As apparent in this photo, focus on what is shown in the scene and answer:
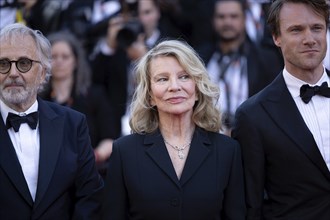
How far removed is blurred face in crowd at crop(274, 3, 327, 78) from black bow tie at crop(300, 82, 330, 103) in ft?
0.37

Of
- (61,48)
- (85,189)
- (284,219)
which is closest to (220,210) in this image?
(284,219)

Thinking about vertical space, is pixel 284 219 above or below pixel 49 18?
below

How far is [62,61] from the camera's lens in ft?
21.3

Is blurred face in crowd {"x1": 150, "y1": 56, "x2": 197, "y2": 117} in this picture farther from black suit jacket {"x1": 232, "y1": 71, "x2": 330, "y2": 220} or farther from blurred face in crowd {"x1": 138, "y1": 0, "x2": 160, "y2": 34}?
blurred face in crowd {"x1": 138, "y1": 0, "x2": 160, "y2": 34}

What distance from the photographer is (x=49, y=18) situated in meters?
6.94

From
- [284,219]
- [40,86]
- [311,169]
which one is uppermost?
[40,86]

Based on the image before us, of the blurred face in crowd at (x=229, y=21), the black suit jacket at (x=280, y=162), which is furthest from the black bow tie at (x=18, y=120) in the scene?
the blurred face in crowd at (x=229, y=21)

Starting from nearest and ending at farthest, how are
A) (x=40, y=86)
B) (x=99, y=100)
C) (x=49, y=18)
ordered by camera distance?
(x=40, y=86) → (x=99, y=100) → (x=49, y=18)

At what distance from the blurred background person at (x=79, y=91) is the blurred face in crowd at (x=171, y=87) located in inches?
82.3

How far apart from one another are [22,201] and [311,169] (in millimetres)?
1621

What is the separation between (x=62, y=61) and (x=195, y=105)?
8.59ft

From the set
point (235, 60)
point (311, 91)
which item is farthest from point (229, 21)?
point (311, 91)

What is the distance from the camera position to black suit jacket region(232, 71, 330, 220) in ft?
12.9

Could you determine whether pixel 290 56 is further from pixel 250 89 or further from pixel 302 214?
pixel 250 89
